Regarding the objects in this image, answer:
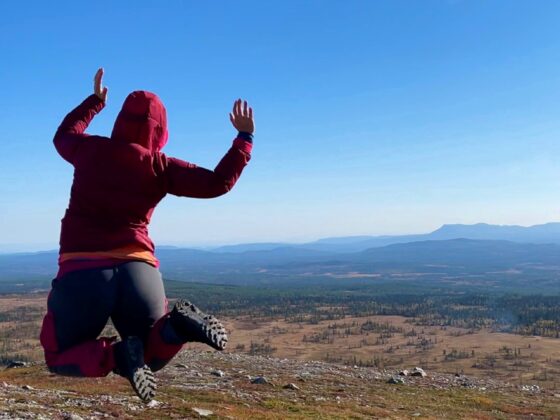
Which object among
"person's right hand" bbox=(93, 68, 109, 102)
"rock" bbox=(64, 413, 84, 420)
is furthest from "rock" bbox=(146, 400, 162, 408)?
"person's right hand" bbox=(93, 68, 109, 102)

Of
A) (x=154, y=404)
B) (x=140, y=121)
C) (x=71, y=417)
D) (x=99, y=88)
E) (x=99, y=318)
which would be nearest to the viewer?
(x=99, y=318)

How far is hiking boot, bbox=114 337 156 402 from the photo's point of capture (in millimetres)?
4105

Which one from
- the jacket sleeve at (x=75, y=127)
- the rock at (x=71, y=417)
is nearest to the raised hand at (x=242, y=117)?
the jacket sleeve at (x=75, y=127)

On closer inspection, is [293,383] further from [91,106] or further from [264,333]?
[264,333]

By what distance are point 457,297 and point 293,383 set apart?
123 metres

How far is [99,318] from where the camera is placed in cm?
428

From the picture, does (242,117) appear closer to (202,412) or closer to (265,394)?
(202,412)

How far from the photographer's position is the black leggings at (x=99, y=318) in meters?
4.20

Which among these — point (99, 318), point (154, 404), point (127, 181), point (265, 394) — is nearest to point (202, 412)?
point (154, 404)

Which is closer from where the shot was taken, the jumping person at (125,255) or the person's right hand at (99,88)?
the jumping person at (125,255)

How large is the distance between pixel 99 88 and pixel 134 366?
269cm

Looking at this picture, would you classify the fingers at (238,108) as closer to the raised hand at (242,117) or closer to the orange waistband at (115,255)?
the raised hand at (242,117)

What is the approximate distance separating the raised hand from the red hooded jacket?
72 mm

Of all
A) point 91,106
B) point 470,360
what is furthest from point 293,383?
point 470,360
